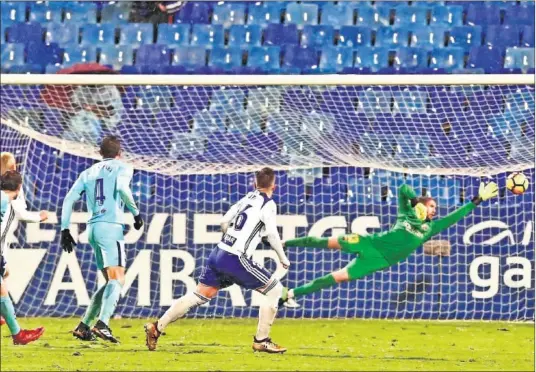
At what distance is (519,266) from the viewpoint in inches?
408

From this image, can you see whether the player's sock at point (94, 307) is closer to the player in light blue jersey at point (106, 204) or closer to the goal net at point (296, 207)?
the player in light blue jersey at point (106, 204)

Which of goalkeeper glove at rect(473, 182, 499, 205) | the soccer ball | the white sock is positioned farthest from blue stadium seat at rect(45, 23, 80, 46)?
the soccer ball

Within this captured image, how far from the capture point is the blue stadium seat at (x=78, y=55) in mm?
11648

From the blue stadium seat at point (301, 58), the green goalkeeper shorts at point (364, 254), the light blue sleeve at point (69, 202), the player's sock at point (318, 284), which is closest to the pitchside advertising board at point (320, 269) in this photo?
the player's sock at point (318, 284)

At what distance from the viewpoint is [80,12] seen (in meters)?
12.0

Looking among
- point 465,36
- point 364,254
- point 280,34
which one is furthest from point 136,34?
point 364,254

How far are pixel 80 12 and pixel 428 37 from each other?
2.97m

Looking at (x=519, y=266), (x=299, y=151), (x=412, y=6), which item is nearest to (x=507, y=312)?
(x=519, y=266)

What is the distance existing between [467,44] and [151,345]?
4373mm

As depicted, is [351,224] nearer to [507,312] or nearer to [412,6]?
[507,312]

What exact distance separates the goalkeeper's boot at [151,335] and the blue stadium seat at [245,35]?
3694mm

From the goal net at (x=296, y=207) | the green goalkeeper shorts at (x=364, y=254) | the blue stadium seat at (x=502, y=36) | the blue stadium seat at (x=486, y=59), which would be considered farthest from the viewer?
the blue stadium seat at (x=502, y=36)

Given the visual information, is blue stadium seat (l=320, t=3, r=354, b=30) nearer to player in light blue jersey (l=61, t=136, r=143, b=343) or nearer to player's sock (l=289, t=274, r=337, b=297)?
player's sock (l=289, t=274, r=337, b=297)

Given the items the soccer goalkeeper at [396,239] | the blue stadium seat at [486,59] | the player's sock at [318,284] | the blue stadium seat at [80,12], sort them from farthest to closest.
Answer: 1. the blue stadium seat at [80,12]
2. the blue stadium seat at [486,59]
3. the player's sock at [318,284]
4. the soccer goalkeeper at [396,239]
